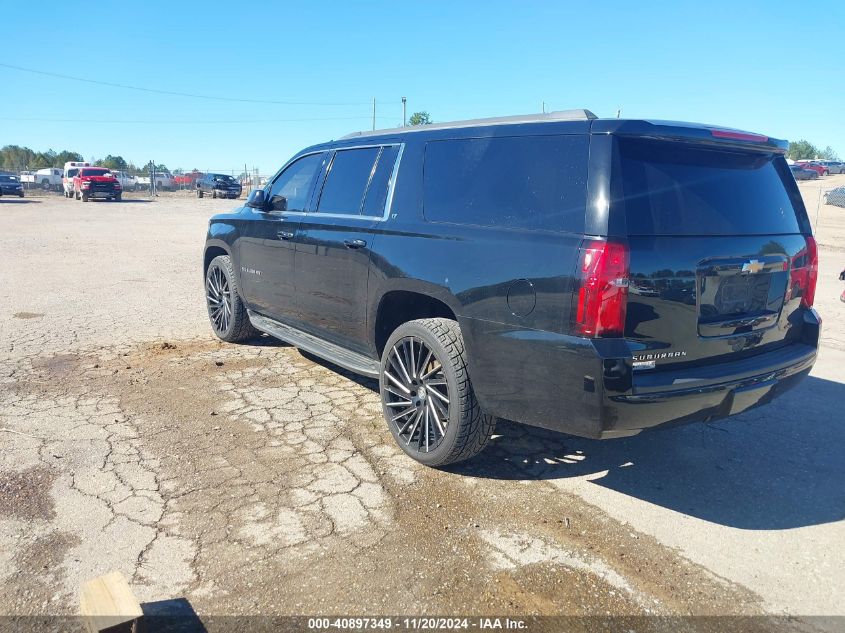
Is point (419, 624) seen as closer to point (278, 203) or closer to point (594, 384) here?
point (594, 384)

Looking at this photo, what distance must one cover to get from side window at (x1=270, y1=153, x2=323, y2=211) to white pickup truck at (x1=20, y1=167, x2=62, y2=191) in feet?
161

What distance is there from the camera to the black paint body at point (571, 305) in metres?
3.02

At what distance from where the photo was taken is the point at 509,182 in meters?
3.51

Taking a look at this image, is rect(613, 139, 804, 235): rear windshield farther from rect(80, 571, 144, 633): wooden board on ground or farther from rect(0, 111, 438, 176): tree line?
rect(0, 111, 438, 176): tree line

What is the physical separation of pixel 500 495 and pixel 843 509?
6.10 feet

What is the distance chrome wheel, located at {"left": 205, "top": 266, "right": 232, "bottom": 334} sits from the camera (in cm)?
647

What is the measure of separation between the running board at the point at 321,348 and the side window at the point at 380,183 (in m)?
1.02

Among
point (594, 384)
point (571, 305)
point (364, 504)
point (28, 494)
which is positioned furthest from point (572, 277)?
point (28, 494)

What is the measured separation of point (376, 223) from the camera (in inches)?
169

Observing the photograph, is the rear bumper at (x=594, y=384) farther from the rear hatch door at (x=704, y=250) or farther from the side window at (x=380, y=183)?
the side window at (x=380, y=183)

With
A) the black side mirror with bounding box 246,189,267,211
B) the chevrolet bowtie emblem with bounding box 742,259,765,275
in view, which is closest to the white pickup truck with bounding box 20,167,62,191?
the black side mirror with bounding box 246,189,267,211

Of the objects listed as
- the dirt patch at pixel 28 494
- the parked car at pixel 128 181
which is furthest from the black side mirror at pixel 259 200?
the parked car at pixel 128 181

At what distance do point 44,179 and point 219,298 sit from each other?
5212cm

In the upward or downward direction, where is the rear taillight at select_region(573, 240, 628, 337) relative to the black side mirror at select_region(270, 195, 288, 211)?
downward
